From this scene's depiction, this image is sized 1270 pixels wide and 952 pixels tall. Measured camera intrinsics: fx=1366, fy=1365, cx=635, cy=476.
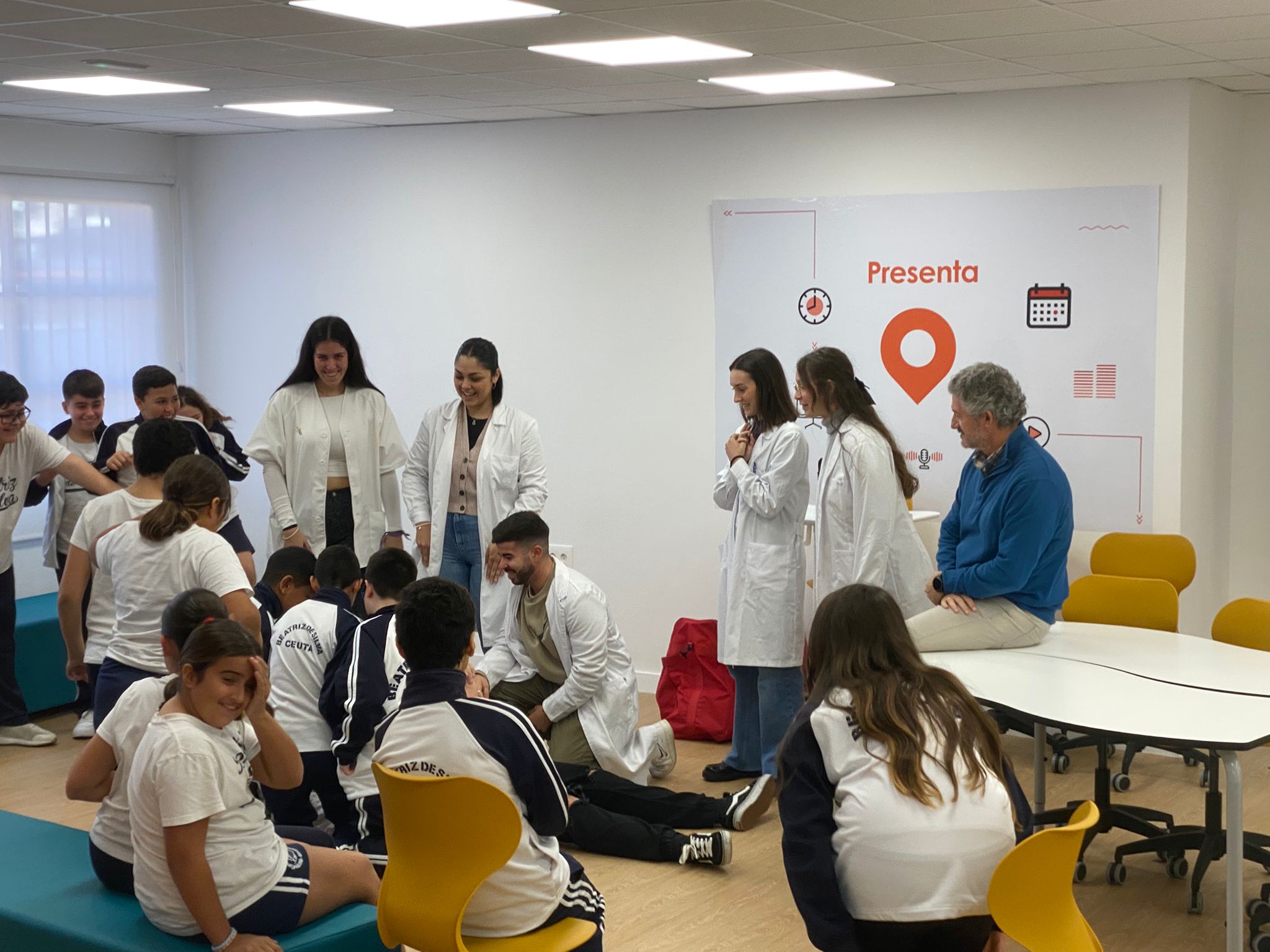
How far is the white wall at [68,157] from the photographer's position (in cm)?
696

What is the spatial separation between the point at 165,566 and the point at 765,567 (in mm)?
2075

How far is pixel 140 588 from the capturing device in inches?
163

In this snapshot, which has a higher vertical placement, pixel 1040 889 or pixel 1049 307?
pixel 1049 307

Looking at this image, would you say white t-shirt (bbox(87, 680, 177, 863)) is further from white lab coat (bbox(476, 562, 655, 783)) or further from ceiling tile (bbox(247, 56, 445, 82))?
ceiling tile (bbox(247, 56, 445, 82))

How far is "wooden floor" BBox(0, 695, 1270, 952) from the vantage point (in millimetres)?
3816

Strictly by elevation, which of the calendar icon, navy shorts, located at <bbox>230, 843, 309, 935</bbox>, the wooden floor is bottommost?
the wooden floor

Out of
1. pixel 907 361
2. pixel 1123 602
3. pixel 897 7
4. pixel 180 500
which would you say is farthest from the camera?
pixel 907 361

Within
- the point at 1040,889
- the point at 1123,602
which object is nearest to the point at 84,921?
the point at 1040,889

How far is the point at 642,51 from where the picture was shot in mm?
4613

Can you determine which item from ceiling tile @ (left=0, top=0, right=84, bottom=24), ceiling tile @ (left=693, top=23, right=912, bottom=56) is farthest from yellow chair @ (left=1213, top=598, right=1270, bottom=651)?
ceiling tile @ (left=0, top=0, right=84, bottom=24)

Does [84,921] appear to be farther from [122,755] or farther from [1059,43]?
[1059,43]

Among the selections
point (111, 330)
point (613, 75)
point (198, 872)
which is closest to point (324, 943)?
point (198, 872)

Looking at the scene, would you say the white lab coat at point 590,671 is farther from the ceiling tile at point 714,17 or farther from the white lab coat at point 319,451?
the ceiling tile at point 714,17

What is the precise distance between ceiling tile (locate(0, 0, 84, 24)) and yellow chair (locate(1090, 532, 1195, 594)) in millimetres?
4030
